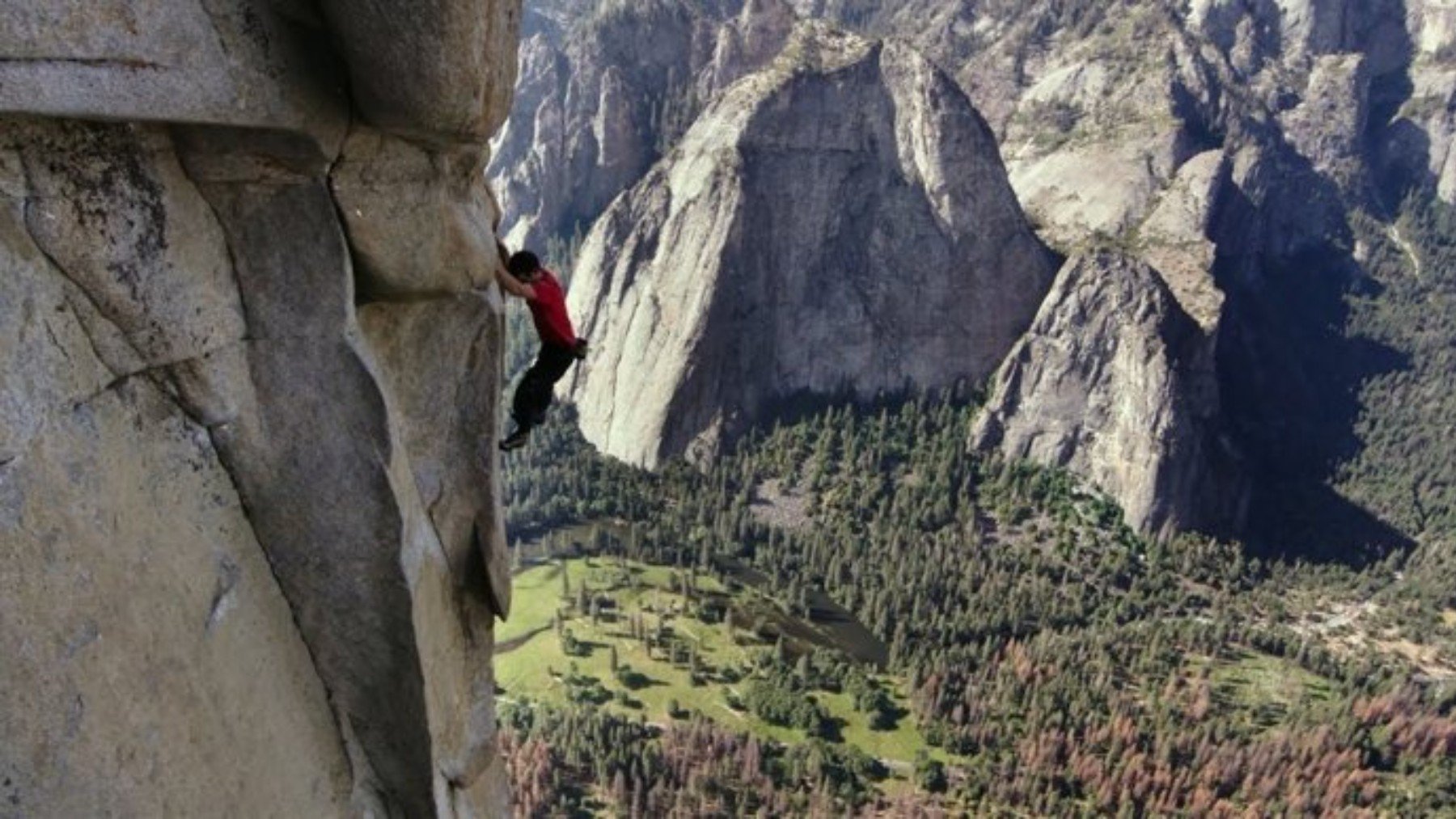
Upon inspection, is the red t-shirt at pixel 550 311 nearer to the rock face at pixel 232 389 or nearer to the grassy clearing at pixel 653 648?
the rock face at pixel 232 389

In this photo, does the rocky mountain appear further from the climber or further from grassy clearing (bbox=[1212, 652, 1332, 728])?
the climber

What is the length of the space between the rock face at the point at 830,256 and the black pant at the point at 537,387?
101 meters

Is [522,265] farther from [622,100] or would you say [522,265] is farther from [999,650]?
[622,100]

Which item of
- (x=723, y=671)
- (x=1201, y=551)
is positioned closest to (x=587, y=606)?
(x=723, y=671)

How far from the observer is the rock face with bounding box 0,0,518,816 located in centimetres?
740

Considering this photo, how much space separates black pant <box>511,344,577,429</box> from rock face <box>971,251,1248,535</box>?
4071 inches

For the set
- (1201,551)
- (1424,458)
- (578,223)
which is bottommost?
(1201,551)

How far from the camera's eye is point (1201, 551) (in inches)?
4257

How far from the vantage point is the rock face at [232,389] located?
740cm

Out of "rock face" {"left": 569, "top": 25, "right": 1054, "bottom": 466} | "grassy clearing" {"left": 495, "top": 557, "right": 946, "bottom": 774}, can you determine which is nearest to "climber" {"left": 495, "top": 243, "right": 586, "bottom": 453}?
"grassy clearing" {"left": 495, "top": 557, "right": 946, "bottom": 774}

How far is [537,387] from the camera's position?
1723 cm

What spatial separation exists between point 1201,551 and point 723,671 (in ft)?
204

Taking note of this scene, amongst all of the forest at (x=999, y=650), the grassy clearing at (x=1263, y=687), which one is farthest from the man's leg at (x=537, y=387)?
the grassy clearing at (x=1263, y=687)

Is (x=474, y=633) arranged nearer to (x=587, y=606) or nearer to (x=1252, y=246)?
(x=587, y=606)
